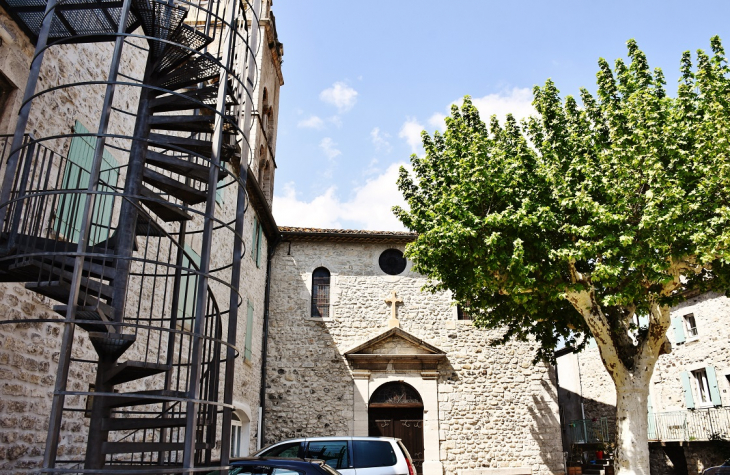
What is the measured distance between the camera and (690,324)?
1836cm

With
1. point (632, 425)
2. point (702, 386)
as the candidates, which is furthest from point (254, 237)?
point (702, 386)

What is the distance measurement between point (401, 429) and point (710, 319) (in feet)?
33.8

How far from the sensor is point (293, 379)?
52.5 feet

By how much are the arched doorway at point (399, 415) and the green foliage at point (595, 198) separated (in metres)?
5.28

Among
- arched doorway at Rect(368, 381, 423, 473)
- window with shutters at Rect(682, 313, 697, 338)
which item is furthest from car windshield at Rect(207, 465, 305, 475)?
window with shutters at Rect(682, 313, 697, 338)

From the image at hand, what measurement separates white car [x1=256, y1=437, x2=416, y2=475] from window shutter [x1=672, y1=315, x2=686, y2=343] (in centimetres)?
1388

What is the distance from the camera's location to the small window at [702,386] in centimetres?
1741

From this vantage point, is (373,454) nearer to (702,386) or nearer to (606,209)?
(606,209)

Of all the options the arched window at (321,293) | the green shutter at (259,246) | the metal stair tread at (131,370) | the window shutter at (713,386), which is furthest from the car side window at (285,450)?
the window shutter at (713,386)

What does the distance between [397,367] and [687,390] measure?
9.63 m

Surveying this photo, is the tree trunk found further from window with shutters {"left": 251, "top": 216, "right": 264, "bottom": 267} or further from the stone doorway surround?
window with shutters {"left": 251, "top": 216, "right": 264, "bottom": 267}

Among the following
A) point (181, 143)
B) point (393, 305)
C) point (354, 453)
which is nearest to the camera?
point (181, 143)

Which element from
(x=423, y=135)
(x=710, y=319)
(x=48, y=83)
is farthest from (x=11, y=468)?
(x=710, y=319)

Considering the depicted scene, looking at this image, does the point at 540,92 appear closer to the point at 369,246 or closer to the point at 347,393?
the point at 369,246
